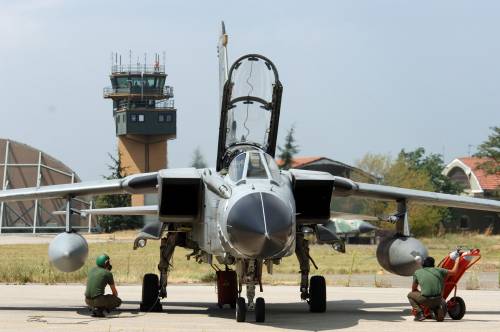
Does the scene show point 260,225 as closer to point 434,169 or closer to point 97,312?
point 97,312

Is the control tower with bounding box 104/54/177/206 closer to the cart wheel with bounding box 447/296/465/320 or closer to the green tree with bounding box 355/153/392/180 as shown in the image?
the green tree with bounding box 355/153/392/180

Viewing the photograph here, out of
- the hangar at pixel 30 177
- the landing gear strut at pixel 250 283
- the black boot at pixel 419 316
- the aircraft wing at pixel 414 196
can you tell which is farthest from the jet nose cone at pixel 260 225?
the hangar at pixel 30 177

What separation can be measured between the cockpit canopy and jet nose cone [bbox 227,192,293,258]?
85 cm

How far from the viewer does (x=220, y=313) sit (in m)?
15.9

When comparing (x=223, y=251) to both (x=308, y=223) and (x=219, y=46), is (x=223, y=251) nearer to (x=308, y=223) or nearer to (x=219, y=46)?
(x=308, y=223)

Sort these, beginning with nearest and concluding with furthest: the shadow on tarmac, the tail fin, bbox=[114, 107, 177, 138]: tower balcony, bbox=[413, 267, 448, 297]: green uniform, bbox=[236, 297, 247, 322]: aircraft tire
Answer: bbox=[236, 297, 247, 322]: aircraft tire → the shadow on tarmac → bbox=[413, 267, 448, 297]: green uniform → the tail fin → bbox=[114, 107, 177, 138]: tower balcony

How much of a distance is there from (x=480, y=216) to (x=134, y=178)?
64.1 metres

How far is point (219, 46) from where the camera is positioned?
1723 cm

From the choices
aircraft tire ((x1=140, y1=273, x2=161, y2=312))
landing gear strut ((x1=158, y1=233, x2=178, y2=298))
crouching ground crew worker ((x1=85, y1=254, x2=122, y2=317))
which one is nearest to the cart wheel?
landing gear strut ((x1=158, y1=233, x2=178, y2=298))

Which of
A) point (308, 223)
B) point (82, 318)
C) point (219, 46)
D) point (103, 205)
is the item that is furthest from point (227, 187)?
point (103, 205)

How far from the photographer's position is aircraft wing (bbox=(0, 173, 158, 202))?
53.3ft

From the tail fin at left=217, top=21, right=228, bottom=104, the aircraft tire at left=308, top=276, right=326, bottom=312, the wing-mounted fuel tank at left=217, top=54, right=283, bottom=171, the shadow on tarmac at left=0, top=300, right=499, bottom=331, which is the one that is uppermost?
the tail fin at left=217, top=21, right=228, bottom=104

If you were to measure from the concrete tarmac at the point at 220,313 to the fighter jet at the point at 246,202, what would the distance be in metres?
0.63

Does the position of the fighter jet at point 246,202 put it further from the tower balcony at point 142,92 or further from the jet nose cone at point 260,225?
the tower balcony at point 142,92
